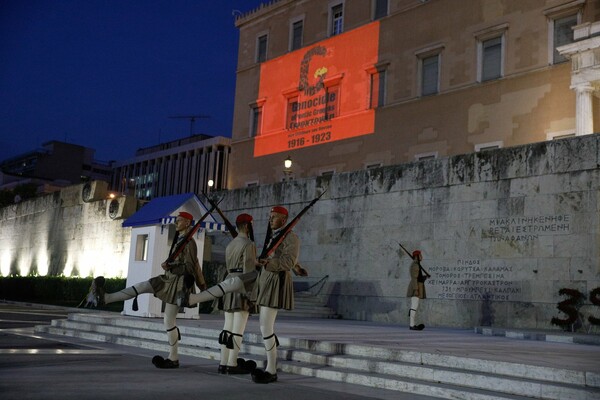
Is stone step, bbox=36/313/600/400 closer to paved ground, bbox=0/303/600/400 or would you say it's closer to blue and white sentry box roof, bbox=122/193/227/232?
paved ground, bbox=0/303/600/400

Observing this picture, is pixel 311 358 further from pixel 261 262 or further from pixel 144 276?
pixel 144 276

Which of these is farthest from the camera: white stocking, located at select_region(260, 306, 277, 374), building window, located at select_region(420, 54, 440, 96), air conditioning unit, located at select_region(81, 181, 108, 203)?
air conditioning unit, located at select_region(81, 181, 108, 203)

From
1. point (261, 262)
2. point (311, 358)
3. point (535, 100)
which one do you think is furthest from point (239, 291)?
point (535, 100)

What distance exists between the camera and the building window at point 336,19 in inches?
1320

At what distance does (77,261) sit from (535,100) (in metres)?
23.5

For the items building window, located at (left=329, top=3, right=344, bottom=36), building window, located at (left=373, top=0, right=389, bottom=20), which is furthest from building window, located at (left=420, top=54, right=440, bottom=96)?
building window, located at (left=329, top=3, right=344, bottom=36)

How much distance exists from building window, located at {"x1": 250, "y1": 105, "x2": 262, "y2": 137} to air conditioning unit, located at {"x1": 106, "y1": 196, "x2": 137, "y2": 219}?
32.4 ft

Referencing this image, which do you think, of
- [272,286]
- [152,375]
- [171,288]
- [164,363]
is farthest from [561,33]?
[152,375]

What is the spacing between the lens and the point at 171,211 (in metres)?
16.5

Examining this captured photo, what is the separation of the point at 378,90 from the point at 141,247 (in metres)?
16.6

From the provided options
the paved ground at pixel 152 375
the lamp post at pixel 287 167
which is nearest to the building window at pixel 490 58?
the lamp post at pixel 287 167

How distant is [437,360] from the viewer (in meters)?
8.66

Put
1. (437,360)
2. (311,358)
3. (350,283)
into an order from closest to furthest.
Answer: (437,360), (311,358), (350,283)

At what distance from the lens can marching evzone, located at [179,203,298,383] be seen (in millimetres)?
8086
